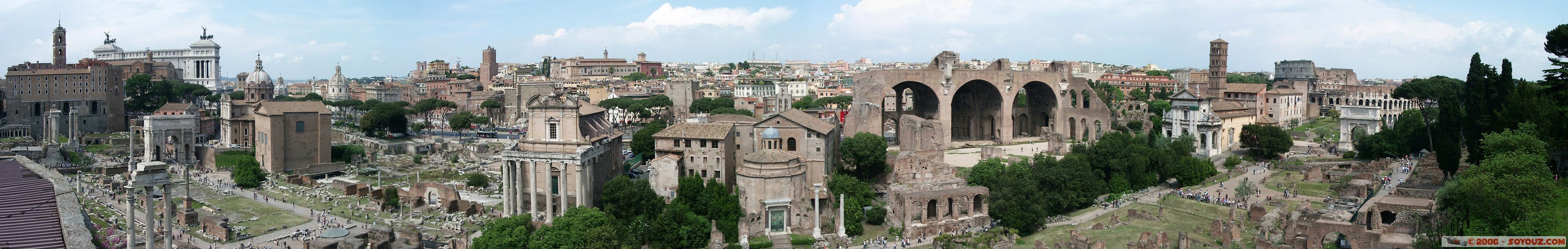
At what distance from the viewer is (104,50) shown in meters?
117

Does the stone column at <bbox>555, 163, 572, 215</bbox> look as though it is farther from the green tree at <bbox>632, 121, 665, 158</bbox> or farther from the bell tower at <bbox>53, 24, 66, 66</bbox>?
the bell tower at <bbox>53, 24, 66, 66</bbox>

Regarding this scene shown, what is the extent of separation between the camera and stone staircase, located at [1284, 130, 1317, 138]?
65438 millimetres

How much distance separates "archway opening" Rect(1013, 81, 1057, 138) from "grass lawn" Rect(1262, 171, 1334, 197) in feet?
60.6

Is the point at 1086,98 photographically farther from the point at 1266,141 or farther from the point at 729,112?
the point at 729,112

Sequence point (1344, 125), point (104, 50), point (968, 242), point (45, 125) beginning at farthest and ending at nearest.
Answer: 1. point (104, 50)
2. point (45, 125)
3. point (1344, 125)
4. point (968, 242)

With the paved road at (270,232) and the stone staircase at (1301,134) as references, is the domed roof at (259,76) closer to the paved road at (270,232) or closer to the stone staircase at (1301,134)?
the paved road at (270,232)

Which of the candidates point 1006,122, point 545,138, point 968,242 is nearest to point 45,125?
point 545,138

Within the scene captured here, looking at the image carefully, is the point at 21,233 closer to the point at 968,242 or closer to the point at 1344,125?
the point at 968,242

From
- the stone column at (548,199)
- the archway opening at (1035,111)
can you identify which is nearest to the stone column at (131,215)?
the stone column at (548,199)

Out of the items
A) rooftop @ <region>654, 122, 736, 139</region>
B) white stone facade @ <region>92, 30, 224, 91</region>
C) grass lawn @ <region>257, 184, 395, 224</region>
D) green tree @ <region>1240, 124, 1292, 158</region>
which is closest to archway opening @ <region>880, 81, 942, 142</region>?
green tree @ <region>1240, 124, 1292, 158</region>

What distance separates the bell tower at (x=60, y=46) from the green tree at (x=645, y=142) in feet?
213

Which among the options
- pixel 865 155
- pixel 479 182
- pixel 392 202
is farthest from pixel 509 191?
pixel 865 155

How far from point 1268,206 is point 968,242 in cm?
1170

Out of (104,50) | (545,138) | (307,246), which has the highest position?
(104,50)
